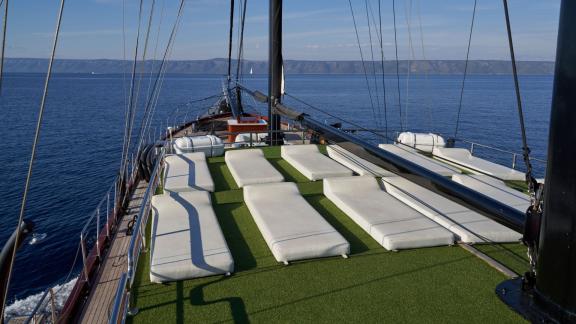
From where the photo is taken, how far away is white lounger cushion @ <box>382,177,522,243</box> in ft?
26.7

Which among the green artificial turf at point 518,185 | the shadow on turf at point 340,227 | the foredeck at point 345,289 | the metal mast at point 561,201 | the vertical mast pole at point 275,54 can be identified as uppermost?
the vertical mast pole at point 275,54

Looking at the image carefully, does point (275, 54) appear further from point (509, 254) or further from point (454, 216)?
point (509, 254)

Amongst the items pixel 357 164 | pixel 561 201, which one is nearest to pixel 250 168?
pixel 357 164

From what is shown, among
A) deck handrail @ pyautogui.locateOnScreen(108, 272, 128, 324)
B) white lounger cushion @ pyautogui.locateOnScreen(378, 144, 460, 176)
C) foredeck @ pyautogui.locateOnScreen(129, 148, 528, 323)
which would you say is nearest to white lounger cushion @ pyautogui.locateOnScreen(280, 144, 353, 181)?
white lounger cushion @ pyautogui.locateOnScreen(378, 144, 460, 176)

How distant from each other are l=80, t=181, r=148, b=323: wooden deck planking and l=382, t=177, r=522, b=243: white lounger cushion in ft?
21.3

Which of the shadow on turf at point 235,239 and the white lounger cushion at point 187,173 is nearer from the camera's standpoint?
the shadow on turf at point 235,239

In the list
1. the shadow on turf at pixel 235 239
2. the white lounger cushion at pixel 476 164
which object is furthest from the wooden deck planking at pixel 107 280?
the white lounger cushion at pixel 476 164

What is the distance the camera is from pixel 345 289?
21.0 feet

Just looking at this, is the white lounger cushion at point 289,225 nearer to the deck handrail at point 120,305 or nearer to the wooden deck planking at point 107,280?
the deck handrail at point 120,305

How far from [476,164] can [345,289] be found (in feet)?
31.4

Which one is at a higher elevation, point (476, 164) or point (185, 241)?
point (476, 164)

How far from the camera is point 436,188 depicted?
398 cm

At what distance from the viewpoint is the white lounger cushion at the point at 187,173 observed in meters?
10.7

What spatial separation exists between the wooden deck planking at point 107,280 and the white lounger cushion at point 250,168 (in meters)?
3.27
